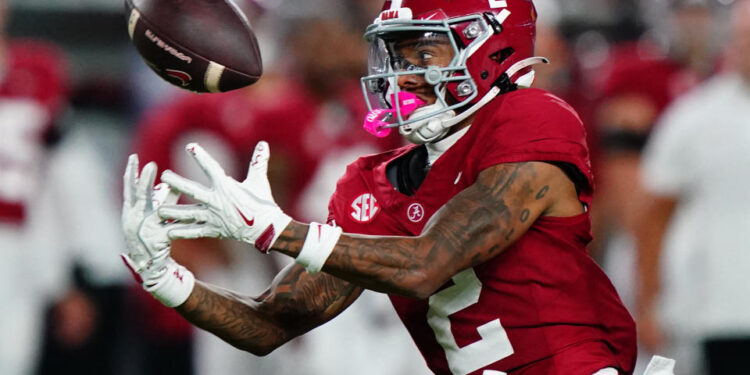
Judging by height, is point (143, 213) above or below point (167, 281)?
above

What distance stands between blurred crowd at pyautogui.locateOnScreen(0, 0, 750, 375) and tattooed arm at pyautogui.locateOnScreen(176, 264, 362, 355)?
228 cm

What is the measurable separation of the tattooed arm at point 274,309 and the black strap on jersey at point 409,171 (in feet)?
0.95

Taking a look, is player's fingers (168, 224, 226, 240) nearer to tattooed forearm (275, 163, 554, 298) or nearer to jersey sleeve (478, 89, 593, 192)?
tattooed forearm (275, 163, 554, 298)

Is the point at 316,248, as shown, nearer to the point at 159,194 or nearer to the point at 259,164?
the point at 259,164

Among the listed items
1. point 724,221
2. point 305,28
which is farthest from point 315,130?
point 724,221

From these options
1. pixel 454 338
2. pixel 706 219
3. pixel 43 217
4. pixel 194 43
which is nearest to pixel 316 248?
pixel 454 338

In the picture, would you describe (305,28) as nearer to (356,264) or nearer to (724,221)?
(724,221)

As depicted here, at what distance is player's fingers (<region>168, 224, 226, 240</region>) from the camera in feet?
9.57

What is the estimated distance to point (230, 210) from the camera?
9.42ft

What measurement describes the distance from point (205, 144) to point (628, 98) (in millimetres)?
1851

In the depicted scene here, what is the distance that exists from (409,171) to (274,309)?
18.4 inches

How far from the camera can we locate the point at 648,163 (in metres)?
5.68

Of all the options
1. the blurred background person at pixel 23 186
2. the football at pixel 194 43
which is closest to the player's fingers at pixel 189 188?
the football at pixel 194 43

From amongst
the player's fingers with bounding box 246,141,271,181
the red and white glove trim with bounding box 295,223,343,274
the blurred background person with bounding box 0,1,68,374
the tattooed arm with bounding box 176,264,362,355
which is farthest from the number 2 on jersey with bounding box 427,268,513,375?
the blurred background person with bounding box 0,1,68,374
